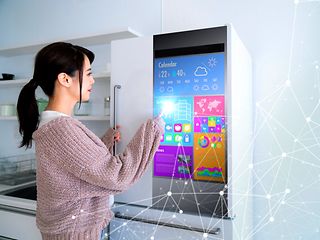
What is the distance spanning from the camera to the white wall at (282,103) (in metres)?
1.45

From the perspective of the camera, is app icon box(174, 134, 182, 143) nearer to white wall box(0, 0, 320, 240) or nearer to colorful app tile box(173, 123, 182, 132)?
colorful app tile box(173, 123, 182, 132)

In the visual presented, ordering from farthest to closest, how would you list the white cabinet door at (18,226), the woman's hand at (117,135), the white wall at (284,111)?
the white cabinet door at (18,226) < the white wall at (284,111) < the woman's hand at (117,135)

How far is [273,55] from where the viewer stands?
1546 millimetres

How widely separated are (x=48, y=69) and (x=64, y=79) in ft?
0.24

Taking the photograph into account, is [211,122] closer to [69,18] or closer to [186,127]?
[186,127]

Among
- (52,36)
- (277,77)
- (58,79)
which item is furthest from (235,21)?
(52,36)

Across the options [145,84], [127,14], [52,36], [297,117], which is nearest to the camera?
[145,84]

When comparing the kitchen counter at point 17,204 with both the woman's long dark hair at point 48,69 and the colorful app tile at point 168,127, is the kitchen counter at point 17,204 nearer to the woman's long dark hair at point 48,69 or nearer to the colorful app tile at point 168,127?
the woman's long dark hair at point 48,69

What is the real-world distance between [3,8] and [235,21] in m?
2.11

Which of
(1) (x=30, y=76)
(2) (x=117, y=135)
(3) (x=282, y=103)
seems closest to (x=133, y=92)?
(2) (x=117, y=135)

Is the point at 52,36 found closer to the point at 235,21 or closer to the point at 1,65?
the point at 1,65

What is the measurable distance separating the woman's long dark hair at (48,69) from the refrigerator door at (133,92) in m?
0.19

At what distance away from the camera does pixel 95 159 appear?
1.00m

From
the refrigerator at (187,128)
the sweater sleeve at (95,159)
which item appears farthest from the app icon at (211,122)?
the sweater sleeve at (95,159)
